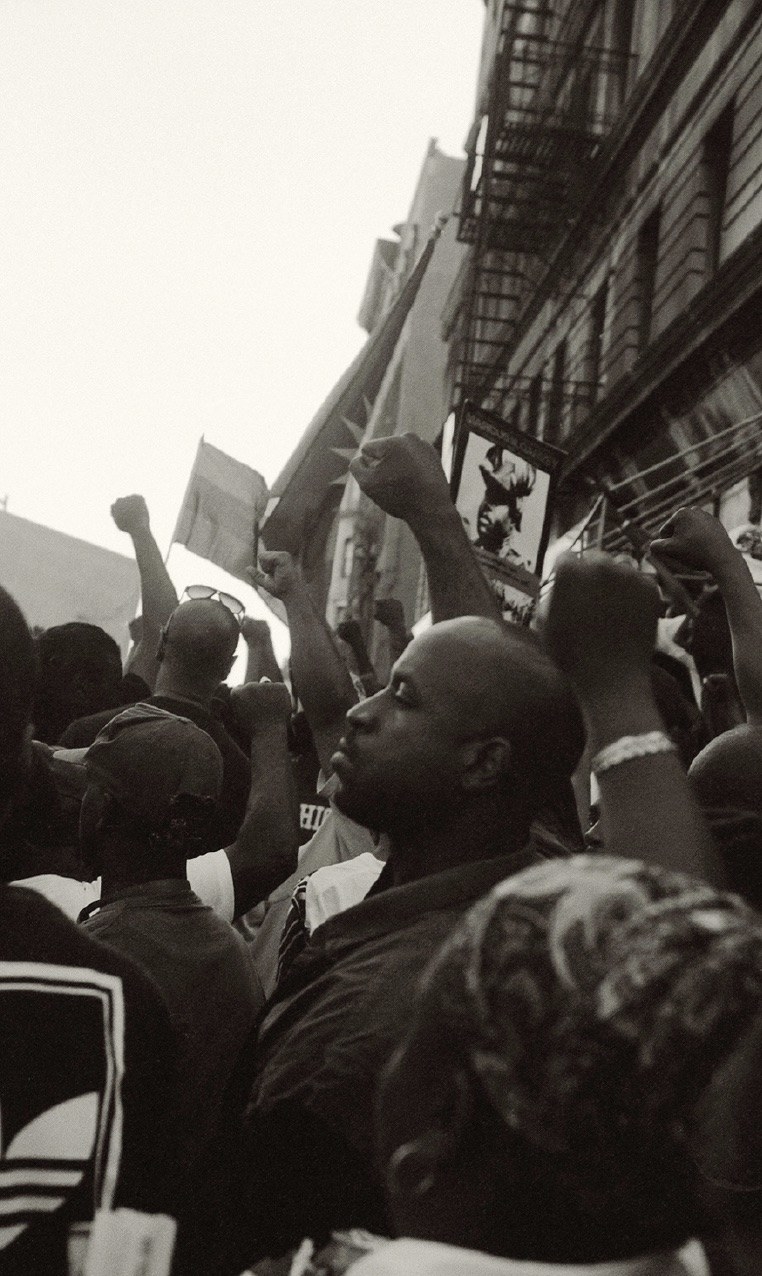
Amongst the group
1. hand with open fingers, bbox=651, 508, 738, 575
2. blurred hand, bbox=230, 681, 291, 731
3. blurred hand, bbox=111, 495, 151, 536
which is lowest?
blurred hand, bbox=230, 681, 291, 731

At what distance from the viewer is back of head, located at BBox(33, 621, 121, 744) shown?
14.5 ft

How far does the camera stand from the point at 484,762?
2.13 metres

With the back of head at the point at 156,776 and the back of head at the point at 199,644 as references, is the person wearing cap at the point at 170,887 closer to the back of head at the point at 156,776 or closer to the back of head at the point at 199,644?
the back of head at the point at 156,776

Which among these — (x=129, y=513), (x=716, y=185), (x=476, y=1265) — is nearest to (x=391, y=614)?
(x=129, y=513)

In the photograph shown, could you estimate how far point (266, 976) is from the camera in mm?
4090

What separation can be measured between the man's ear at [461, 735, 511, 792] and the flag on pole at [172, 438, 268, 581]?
19.4 feet

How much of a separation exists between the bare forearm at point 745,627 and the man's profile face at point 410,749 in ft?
2.60

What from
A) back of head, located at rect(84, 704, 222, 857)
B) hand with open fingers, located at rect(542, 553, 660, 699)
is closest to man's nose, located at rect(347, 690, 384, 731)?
hand with open fingers, located at rect(542, 553, 660, 699)

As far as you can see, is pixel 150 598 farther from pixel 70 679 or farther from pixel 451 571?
pixel 451 571

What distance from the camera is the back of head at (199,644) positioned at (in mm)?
3893

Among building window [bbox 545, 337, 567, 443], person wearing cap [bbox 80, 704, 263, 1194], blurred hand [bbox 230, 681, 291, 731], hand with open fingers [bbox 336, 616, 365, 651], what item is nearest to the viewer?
person wearing cap [bbox 80, 704, 263, 1194]

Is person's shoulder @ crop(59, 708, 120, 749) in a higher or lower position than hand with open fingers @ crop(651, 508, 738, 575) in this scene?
lower

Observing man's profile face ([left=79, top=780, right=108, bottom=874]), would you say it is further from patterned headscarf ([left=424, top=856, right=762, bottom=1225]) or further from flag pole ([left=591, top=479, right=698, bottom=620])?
patterned headscarf ([left=424, top=856, right=762, bottom=1225])

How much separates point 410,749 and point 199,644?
185 centimetres
